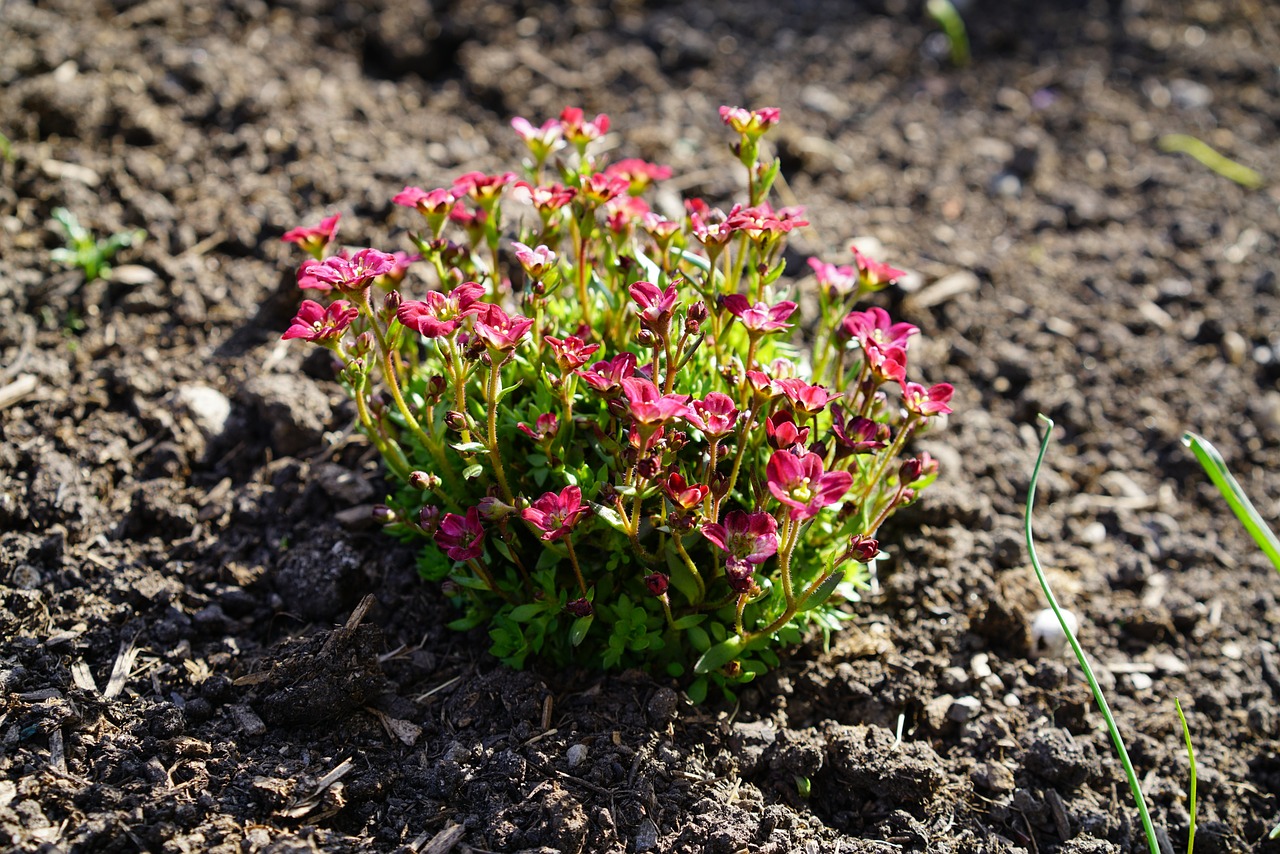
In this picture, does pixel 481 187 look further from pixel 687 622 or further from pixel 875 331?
pixel 687 622

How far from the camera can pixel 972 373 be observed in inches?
167

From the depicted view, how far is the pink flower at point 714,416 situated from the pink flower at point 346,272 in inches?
31.5

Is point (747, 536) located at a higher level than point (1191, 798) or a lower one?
higher

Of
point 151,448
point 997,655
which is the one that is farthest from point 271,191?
point 997,655

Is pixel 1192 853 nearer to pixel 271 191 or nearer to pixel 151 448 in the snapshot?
pixel 151 448

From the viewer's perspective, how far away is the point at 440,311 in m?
2.48

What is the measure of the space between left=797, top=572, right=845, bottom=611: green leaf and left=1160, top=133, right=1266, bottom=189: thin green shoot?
13.4ft

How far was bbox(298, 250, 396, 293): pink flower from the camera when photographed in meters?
2.40

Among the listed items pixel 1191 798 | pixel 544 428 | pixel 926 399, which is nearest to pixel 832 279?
pixel 926 399

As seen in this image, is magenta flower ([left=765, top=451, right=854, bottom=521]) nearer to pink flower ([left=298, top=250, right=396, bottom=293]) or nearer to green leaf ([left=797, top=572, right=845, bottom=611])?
green leaf ([left=797, top=572, right=845, bottom=611])

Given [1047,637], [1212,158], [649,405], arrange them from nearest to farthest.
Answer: [649,405], [1047,637], [1212,158]

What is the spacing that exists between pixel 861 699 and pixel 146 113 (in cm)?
384

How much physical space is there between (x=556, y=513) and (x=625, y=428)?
0.36 m

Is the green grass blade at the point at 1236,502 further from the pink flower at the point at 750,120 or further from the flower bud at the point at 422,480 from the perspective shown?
the flower bud at the point at 422,480
